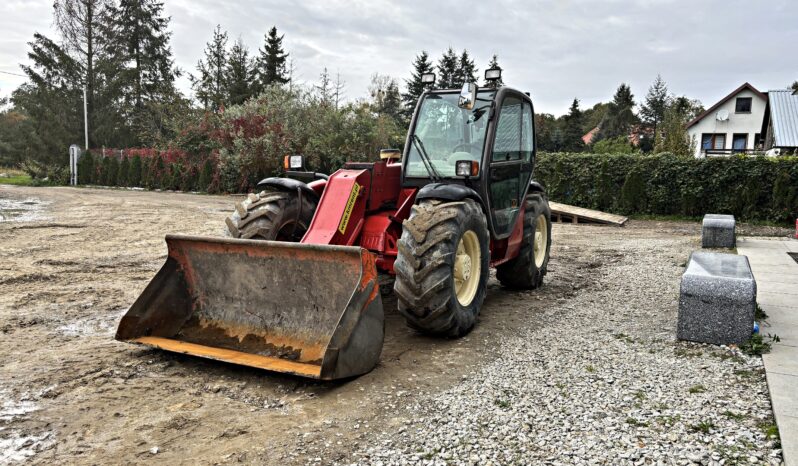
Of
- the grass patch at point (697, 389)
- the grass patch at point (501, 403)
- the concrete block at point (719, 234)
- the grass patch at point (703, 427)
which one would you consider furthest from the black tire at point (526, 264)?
the concrete block at point (719, 234)

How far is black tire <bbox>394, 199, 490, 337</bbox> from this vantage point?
4.36 m

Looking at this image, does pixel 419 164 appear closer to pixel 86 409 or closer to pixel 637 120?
pixel 86 409

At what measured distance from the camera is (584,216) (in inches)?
627

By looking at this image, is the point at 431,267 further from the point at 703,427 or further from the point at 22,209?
the point at 22,209

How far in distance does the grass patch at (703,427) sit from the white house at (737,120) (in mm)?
40854

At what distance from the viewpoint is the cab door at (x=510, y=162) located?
5785 mm

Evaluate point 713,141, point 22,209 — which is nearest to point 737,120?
point 713,141

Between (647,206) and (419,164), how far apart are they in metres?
13.1

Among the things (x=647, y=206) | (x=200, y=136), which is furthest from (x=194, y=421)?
(x=200, y=136)

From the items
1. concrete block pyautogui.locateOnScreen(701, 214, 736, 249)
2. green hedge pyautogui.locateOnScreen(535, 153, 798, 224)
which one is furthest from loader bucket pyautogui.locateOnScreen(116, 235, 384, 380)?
green hedge pyautogui.locateOnScreen(535, 153, 798, 224)

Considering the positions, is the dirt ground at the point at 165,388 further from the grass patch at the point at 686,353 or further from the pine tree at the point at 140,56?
the pine tree at the point at 140,56

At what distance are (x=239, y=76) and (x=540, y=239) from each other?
31.4 meters

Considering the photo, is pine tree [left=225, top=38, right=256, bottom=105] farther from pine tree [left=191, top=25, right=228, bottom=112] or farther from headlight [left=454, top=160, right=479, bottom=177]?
headlight [left=454, top=160, right=479, bottom=177]

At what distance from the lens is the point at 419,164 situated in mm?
5773
